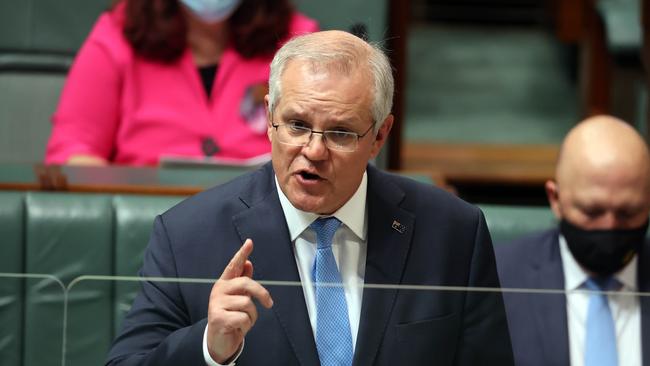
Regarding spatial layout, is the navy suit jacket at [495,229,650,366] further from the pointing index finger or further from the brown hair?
the brown hair

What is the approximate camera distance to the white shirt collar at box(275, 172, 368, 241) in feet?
3.43

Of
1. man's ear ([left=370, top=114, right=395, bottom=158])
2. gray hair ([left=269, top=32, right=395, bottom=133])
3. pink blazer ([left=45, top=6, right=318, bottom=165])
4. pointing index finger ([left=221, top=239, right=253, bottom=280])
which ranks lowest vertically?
pink blazer ([left=45, top=6, right=318, bottom=165])

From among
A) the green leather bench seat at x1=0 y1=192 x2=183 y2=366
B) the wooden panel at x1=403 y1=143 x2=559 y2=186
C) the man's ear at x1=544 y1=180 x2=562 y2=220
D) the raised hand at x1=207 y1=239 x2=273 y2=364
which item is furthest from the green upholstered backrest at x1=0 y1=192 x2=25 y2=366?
the wooden panel at x1=403 y1=143 x2=559 y2=186

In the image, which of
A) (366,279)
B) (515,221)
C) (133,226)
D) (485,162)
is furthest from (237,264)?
(485,162)

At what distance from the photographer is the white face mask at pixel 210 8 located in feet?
6.09

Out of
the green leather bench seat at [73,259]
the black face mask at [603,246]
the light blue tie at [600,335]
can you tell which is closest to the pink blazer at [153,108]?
the green leather bench seat at [73,259]

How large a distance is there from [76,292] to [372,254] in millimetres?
235

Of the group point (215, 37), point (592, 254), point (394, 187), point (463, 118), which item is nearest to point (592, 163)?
point (592, 254)

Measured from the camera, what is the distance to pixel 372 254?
40.8 inches

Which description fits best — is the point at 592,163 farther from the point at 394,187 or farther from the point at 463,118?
the point at 463,118

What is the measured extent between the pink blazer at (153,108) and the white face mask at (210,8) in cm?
6

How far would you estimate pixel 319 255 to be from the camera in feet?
3.33

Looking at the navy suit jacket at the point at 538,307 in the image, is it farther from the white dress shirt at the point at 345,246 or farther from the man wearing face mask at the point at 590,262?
the white dress shirt at the point at 345,246

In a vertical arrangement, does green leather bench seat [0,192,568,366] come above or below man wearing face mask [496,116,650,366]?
below
